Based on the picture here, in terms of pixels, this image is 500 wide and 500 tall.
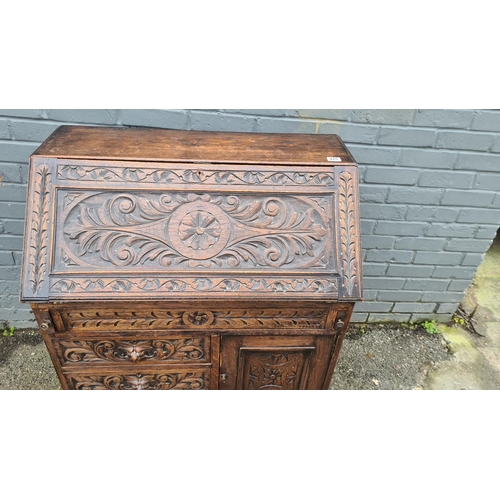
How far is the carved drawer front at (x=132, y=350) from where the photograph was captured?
152cm

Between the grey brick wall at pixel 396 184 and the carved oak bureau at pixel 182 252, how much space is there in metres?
0.35

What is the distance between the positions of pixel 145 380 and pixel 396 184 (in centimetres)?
162

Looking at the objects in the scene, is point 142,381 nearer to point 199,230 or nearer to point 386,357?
point 199,230

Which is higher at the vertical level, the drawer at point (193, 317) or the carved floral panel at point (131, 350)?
the drawer at point (193, 317)

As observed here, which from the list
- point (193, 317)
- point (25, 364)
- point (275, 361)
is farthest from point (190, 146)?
point (25, 364)

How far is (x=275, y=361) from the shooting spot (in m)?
1.68

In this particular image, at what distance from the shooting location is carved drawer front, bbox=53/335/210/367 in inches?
60.0

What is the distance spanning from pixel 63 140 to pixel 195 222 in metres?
0.66

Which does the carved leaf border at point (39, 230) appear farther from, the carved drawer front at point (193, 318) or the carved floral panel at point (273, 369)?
the carved floral panel at point (273, 369)

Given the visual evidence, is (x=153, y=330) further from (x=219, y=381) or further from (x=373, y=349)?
(x=373, y=349)

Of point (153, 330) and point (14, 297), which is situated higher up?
point (153, 330)

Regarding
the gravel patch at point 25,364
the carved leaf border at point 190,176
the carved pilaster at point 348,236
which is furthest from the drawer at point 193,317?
the gravel patch at point 25,364

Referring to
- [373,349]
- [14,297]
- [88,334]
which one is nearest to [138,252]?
[88,334]

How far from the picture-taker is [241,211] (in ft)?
4.84
